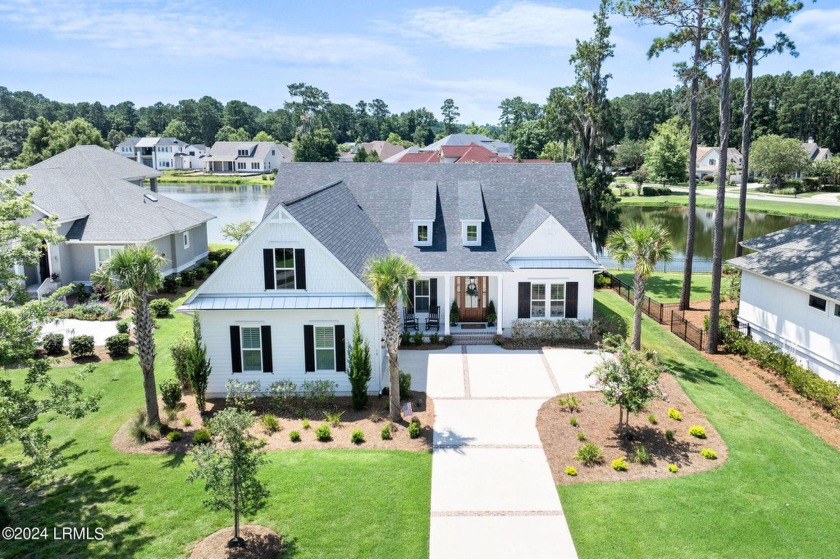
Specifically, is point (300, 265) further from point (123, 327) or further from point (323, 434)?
point (123, 327)

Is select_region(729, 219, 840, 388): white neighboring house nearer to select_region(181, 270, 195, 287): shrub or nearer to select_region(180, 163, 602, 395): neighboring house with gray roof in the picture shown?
select_region(180, 163, 602, 395): neighboring house with gray roof

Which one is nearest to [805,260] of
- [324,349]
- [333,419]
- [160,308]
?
[324,349]

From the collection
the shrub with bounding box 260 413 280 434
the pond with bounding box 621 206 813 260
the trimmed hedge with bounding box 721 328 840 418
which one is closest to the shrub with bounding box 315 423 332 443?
the shrub with bounding box 260 413 280 434

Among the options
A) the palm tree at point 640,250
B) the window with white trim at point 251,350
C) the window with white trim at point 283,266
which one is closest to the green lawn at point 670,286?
the palm tree at point 640,250

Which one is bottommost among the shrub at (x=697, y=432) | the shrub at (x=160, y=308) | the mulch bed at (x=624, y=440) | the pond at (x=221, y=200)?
the mulch bed at (x=624, y=440)

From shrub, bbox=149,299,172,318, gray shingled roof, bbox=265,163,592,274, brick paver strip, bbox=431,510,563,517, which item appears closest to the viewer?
brick paver strip, bbox=431,510,563,517

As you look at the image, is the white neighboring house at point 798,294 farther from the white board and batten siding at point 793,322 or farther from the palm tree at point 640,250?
the palm tree at point 640,250
